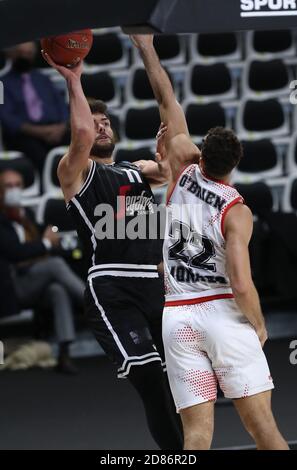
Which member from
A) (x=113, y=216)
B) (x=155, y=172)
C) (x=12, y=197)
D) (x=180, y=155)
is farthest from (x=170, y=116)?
(x=12, y=197)

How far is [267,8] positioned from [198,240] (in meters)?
1.16

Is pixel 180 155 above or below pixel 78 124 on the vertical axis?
below

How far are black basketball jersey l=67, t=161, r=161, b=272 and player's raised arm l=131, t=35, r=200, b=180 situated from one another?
556mm

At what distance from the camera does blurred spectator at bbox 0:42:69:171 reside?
1160cm

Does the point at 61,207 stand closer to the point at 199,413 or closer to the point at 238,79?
the point at 238,79

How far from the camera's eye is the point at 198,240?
614 cm

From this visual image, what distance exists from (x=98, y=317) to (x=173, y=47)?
21.5ft

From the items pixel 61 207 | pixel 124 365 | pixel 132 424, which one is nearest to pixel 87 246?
pixel 124 365

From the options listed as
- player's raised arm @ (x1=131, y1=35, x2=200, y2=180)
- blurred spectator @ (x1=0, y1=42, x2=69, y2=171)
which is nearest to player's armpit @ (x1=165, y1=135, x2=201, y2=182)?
player's raised arm @ (x1=131, y1=35, x2=200, y2=180)

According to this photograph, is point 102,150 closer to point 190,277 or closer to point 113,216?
point 113,216

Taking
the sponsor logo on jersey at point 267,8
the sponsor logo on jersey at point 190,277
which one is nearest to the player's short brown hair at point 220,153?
the sponsor logo on jersey at point 190,277

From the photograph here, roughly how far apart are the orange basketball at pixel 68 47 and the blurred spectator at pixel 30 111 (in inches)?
203

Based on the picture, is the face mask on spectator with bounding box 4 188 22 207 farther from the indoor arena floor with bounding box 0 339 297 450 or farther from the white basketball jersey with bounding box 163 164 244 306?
the white basketball jersey with bounding box 163 164 244 306

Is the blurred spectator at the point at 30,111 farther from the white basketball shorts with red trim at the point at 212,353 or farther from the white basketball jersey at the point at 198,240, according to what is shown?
the white basketball shorts with red trim at the point at 212,353
